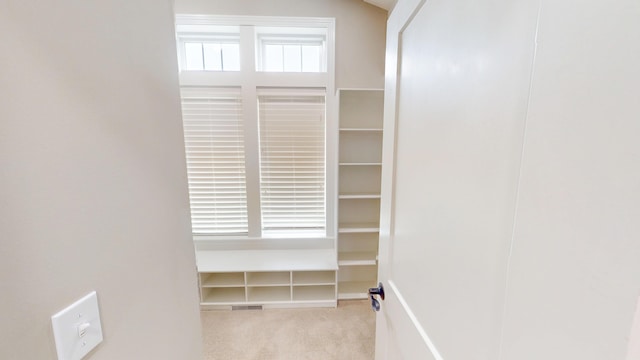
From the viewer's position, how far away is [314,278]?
253 cm

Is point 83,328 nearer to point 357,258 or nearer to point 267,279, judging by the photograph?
point 267,279

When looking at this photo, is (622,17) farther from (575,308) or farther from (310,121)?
(310,121)

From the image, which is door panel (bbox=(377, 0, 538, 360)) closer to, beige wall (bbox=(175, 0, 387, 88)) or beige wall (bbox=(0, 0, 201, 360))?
beige wall (bbox=(0, 0, 201, 360))

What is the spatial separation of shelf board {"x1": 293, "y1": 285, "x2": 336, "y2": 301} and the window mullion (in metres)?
0.74

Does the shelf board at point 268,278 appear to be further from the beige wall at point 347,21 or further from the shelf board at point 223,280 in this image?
the beige wall at point 347,21

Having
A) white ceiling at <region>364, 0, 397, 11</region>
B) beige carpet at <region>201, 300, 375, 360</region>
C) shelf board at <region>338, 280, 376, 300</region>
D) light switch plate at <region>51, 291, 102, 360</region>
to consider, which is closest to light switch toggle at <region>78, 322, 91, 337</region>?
light switch plate at <region>51, 291, 102, 360</region>

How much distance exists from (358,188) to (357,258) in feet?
2.40

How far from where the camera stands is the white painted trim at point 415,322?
2.21ft

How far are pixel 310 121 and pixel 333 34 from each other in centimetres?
Answer: 88

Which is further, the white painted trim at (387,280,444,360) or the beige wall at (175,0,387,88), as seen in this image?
the beige wall at (175,0,387,88)

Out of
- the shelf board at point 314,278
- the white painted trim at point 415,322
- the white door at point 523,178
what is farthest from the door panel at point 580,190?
the shelf board at point 314,278

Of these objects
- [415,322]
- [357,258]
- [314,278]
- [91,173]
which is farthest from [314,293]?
[91,173]

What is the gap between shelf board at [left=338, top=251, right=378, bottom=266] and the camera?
247 cm

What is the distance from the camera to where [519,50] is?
0.42 meters
